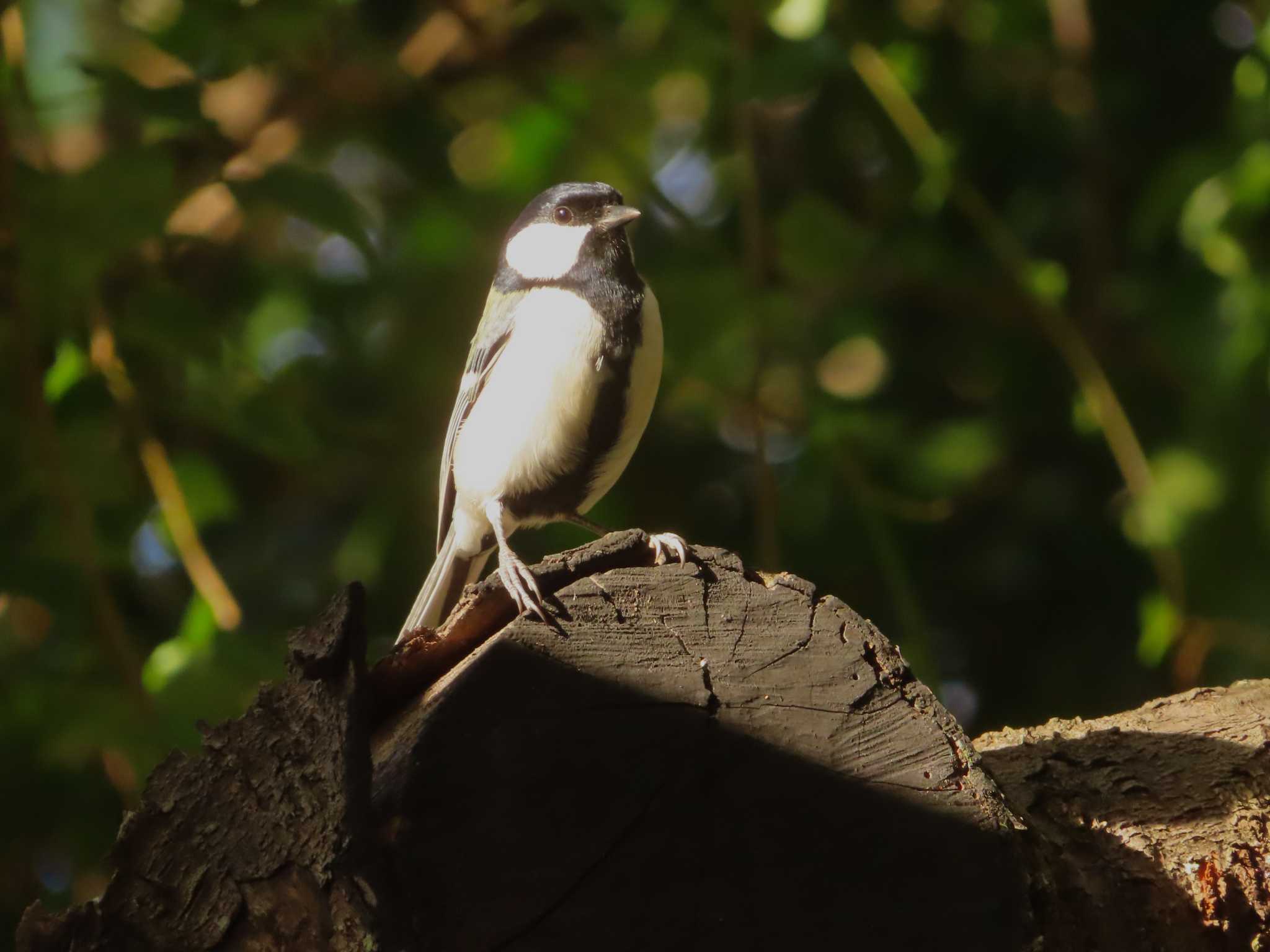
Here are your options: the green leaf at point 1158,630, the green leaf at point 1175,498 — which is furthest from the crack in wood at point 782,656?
the green leaf at point 1175,498

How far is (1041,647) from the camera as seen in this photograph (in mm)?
3402

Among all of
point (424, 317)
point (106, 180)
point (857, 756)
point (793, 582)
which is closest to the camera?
point (857, 756)

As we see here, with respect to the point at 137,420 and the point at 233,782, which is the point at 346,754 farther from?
the point at 137,420

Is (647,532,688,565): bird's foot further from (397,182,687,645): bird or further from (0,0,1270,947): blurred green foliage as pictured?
(0,0,1270,947): blurred green foliage

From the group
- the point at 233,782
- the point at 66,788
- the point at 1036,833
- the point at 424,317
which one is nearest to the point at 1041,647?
the point at 424,317

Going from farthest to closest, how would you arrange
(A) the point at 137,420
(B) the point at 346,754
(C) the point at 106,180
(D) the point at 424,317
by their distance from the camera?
(D) the point at 424,317
(A) the point at 137,420
(C) the point at 106,180
(B) the point at 346,754

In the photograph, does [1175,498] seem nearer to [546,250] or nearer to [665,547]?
[546,250]

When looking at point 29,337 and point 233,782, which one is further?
point 29,337

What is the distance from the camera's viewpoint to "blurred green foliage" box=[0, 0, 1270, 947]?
248 cm

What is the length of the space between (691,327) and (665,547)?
150cm

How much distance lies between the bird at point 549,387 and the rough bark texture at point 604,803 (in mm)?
731

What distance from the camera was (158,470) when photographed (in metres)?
2.65

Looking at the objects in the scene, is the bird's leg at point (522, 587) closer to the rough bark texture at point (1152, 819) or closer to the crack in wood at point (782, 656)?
the crack in wood at point (782, 656)

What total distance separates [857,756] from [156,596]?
2364 mm
